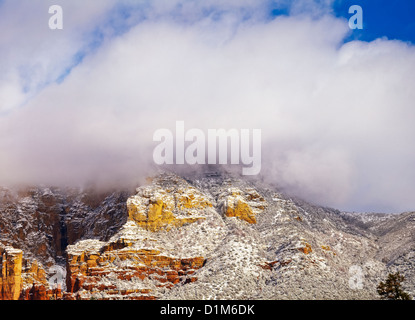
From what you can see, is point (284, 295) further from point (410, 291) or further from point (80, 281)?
point (80, 281)

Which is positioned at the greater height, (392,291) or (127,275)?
(392,291)

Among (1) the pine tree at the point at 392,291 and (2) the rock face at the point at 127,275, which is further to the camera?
(2) the rock face at the point at 127,275

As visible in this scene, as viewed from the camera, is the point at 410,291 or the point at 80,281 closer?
the point at 410,291

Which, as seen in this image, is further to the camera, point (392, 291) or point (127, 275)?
point (127, 275)

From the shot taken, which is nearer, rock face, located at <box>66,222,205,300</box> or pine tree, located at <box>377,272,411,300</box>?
pine tree, located at <box>377,272,411,300</box>

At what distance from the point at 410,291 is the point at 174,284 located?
233 feet

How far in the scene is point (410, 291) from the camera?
531 ft
